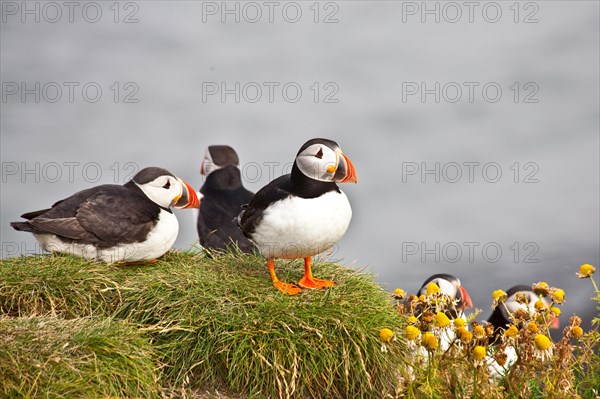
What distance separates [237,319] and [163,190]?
1.72 m

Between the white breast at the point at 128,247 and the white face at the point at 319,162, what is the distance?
159 cm

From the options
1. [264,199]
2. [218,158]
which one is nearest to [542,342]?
[264,199]

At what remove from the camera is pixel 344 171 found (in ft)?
17.0

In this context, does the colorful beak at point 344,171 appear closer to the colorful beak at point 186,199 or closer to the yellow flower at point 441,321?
the yellow flower at point 441,321

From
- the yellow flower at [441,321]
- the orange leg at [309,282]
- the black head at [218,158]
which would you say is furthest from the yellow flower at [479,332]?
the black head at [218,158]

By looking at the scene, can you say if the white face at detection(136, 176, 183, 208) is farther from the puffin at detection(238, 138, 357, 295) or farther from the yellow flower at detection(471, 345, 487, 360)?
the yellow flower at detection(471, 345, 487, 360)

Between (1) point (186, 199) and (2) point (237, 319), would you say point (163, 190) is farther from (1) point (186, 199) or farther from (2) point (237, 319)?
(2) point (237, 319)

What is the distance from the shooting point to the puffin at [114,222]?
593 cm

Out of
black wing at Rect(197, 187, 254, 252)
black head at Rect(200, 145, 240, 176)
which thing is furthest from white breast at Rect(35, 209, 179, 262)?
black head at Rect(200, 145, 240, 176)

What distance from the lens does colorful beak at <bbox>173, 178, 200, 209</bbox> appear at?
637cm

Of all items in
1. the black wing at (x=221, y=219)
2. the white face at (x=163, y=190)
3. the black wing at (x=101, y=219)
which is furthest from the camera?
the black wing at (x=221, y=219)

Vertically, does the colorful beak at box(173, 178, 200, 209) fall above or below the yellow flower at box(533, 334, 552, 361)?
above

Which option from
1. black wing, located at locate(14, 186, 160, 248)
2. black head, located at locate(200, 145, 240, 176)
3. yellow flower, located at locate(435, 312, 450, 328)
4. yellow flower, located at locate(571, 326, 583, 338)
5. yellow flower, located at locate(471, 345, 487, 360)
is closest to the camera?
yellow flower, located at locate(471, 345, 487, 360)

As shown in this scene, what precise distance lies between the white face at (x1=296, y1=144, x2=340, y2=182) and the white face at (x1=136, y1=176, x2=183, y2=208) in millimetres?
1568
